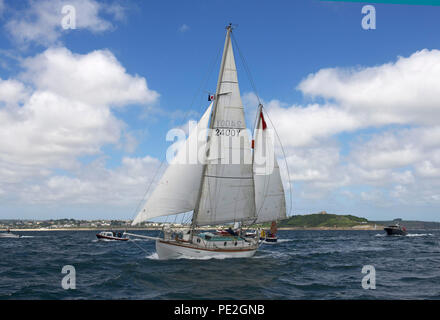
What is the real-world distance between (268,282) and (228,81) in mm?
19527

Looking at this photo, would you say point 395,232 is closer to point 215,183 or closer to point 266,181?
point 266,181

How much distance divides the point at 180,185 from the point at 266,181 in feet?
46.0

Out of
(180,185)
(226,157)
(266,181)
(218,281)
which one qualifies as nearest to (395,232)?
(266,181)

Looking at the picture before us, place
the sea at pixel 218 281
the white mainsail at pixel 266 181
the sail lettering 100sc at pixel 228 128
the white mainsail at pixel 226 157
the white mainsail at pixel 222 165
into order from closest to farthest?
the sea at pixel 218 281 < the white mainsail at pixel 222 165 < the white mainsail at pixel 226 157 < the sail lettering 100sc at pixel 228 128 < the white mainsail at pixel 266 181

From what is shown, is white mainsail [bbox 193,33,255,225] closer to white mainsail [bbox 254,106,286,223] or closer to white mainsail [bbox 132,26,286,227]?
white mainsail [bbox 132,26,286,227]

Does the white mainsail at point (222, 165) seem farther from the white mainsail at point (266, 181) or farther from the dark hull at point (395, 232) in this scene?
the dark hull at point (395, 232)

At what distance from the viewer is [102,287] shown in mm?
19578

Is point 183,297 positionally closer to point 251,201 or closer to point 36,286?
point 36,286

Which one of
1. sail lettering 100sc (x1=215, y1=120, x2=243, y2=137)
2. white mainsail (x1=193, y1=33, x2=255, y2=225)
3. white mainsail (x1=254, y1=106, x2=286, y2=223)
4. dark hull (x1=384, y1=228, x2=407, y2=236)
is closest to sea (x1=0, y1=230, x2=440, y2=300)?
white mainsail (x1=193, y1=33, x2=255, y2=225)

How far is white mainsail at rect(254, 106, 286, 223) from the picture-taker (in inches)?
1590

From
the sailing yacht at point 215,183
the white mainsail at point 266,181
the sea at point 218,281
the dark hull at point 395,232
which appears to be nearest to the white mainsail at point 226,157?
the sailing yacht at point 215,183

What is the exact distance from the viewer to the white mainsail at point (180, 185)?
2888cm

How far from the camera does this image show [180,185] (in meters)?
29.9
